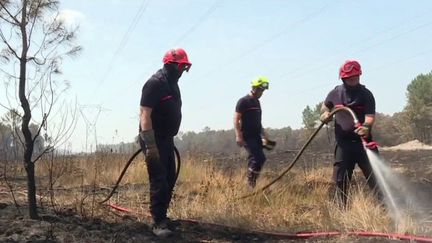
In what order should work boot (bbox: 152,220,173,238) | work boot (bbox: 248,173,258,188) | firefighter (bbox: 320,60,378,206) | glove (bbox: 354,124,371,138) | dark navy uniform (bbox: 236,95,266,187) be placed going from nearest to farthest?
work boot (bbox: 152,220,173,238)
glove (bbox: 354,124,371,138)
firefighter (bbox: 320,60,378,206)
work boot (bbox: 248,173,258,188)
dark navy uniform (bbox: 236,95,266,187)

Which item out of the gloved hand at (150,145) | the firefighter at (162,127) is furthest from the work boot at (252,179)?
the gloved hand at (150,145)

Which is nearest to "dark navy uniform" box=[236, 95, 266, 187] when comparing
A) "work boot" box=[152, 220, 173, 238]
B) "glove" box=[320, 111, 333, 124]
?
"glove" box=[320, 111, 333, 124]

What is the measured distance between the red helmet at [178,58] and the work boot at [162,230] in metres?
1.64

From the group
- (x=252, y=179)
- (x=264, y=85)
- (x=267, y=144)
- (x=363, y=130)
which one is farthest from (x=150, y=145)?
(x=267, y=144)

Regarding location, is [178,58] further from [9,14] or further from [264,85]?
[264,85]

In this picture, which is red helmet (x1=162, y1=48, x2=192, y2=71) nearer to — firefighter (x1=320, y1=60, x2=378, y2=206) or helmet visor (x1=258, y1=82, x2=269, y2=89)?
firefighter (x1=320, y1=60, x2=378, y2=206)

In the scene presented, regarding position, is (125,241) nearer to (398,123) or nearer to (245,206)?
(245,206)

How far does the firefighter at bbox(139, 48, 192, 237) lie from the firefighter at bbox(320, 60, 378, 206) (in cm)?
196

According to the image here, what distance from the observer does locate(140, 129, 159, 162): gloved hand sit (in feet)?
17.5

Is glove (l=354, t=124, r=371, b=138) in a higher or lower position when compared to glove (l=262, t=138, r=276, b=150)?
lower

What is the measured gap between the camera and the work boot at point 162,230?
5.21m

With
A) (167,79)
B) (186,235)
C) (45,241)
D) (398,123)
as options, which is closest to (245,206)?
(186,235)

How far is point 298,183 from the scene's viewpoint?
816cm

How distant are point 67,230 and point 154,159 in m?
1.07
